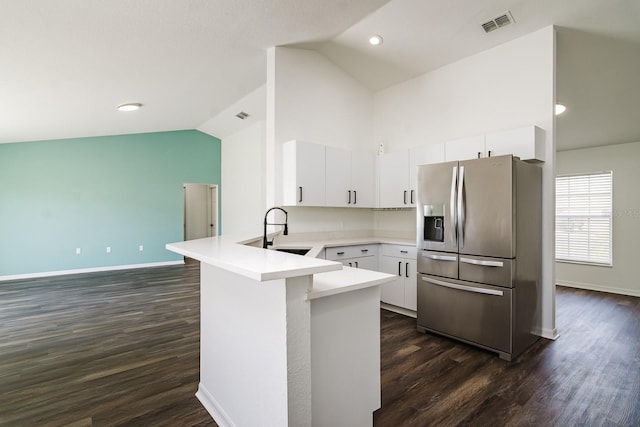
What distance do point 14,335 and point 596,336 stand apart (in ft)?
19.6

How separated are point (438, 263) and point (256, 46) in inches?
125

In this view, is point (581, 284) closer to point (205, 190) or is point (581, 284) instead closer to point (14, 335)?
point (14, 335)

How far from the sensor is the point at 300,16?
10.3 feet

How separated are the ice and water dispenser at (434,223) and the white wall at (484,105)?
108cm

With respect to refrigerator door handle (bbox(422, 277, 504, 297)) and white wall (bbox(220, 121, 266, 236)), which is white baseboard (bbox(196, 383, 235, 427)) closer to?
refrigerator door handle (bbox(422, 277, 504, 297))

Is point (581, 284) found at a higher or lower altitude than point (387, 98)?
lower

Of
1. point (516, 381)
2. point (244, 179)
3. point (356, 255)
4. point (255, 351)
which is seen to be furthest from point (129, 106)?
point (516, 381)

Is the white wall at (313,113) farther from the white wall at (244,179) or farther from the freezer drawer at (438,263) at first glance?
the white wall at (244,179)

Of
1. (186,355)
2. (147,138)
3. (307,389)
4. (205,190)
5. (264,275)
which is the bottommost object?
(186,355)

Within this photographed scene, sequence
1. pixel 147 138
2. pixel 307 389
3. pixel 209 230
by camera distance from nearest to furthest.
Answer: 1. pixel 307 389
2. pixel 147 138
3. pixel 209 230

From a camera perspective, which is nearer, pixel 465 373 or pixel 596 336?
→ pixel 465 373

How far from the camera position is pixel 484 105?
12.0 feet

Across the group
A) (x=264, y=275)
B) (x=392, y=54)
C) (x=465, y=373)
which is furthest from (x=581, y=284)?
(x=264, y=275)

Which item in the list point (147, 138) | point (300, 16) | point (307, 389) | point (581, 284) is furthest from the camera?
point (147, 138)
